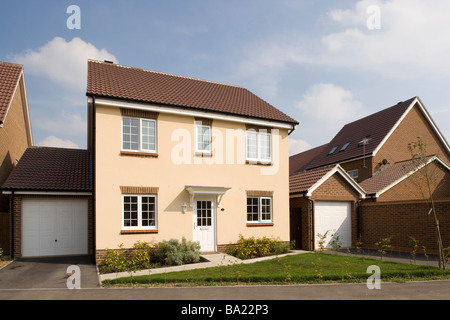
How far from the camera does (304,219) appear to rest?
1616 cm

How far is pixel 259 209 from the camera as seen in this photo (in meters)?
15.4

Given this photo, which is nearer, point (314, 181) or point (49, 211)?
point (49, 211)

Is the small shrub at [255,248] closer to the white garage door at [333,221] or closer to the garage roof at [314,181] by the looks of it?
the white garage door at [333,221]

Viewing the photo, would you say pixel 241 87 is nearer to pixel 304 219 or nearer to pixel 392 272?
pixel 304 219

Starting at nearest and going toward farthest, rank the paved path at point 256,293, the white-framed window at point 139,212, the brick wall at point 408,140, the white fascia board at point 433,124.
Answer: the paved path at point 256,293 < the white-framed window at point 139,212 < the brick wall at point 408,140 < the white fascia board at point 433,124

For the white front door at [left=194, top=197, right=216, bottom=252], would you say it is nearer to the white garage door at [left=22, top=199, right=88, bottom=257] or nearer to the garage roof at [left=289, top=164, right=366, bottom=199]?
the garage roof at [left=289, top=164, right=366, bottom=199]

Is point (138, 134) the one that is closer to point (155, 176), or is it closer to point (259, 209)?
point (155, 176)

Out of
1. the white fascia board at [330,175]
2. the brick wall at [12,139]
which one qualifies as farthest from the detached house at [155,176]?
the brick wall at [12,139]

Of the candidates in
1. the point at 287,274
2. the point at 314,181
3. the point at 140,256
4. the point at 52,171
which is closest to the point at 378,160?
the point at 314,181

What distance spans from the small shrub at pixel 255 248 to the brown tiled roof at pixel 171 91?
17.8 feet

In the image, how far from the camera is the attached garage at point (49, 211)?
46.0ft

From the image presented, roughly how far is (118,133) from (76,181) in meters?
3.99

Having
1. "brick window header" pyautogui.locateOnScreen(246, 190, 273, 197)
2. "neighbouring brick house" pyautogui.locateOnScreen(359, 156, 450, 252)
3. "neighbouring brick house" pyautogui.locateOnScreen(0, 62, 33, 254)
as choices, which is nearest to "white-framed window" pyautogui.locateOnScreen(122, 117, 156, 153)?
"brick window header" pyautogui.locateOnScreen(246, 190, 273, 197)

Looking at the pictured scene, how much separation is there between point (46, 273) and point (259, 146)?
31.7ft
